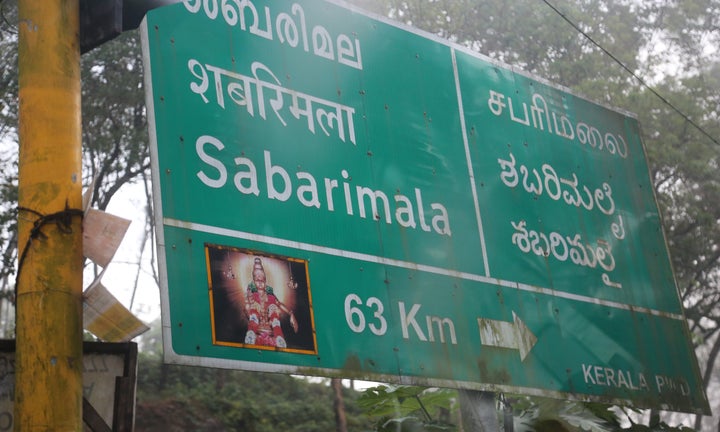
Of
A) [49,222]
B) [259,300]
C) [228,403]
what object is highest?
[228,403]

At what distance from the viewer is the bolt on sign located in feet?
16.0

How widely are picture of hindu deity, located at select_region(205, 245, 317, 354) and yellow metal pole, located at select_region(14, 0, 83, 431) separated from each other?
1.36 metres

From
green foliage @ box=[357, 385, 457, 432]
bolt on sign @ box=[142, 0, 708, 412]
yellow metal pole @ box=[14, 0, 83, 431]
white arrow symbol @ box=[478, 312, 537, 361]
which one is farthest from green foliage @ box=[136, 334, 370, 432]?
yellow metal pole @ box=[14, 0, 83, 431]

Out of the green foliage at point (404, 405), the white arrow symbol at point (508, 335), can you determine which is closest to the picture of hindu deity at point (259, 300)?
the white arrow symbol at point (508, 335)

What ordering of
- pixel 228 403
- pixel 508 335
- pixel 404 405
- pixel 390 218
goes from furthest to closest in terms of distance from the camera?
pixel 228 403 < pixel 404 405 < pixel 508 335 < pixel 390 218

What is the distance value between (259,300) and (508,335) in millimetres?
2091

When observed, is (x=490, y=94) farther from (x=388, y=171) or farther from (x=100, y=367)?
(x=100, y=367)

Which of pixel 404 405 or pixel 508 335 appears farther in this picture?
pixel 404 405

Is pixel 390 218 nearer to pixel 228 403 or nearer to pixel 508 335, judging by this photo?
pixel 508 335

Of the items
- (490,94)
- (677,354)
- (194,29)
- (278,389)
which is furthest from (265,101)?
(278,389)

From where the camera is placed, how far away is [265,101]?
5.48 m

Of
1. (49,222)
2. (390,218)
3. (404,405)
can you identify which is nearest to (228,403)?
(404,405)

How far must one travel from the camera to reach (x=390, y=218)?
5867 mm

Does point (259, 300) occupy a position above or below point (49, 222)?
above
